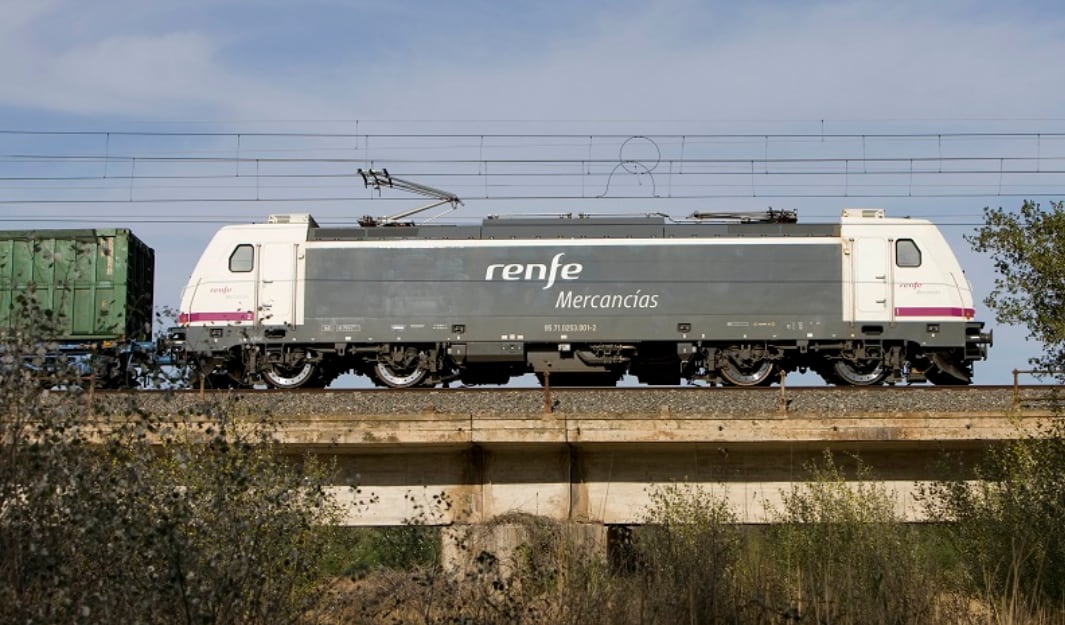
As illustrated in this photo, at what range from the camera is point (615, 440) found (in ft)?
55.5

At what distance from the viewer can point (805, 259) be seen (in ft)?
75.5

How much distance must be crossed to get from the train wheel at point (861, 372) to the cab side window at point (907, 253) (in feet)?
7.13

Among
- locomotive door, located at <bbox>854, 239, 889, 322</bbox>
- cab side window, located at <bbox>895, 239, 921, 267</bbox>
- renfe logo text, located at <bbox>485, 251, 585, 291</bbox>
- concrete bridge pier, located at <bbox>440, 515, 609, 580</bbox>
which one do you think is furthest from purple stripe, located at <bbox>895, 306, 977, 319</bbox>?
concrete bridge pier, located at <bbox>440, 515, 609, 580</bbox>

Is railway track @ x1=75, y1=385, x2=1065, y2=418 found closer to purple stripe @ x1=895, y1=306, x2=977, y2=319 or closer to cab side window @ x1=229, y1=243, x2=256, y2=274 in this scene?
purple stripe @ x1=895, y1=306, x2=977, y2=319

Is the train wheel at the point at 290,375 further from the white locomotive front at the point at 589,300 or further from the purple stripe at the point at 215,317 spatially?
the purple stripe at the point at 215,317

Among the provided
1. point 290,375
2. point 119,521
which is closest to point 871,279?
point 290,375

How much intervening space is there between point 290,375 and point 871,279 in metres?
11.9

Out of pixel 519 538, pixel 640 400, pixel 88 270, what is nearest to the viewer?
pixel 519 538

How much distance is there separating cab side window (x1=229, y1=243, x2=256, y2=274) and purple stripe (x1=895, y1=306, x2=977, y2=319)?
13.1 m

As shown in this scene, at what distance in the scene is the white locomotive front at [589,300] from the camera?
73.9 ft

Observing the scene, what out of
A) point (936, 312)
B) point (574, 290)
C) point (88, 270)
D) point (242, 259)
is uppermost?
point (242, 259)

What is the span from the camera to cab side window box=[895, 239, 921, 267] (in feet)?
75.2

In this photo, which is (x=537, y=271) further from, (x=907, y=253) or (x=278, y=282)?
(x=907, y=253)

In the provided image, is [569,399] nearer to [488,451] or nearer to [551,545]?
[488,451]
